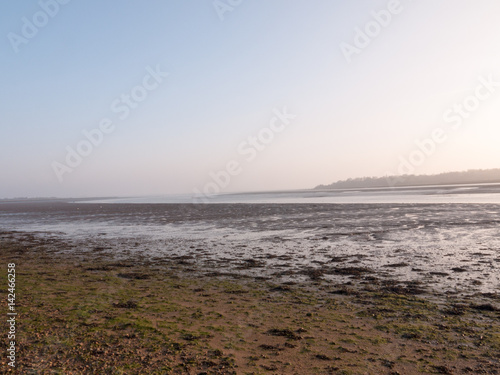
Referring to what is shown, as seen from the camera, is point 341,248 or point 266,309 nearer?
point 266,309

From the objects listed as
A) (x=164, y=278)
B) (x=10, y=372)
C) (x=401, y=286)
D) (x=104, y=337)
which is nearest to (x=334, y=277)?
(x=401, y=286)

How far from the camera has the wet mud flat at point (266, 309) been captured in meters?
6.22

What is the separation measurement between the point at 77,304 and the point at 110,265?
6.47 meters

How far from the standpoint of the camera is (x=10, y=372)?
18.2 feet

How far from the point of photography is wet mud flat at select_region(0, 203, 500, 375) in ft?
20.4

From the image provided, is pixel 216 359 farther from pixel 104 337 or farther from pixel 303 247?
pixel 303 247

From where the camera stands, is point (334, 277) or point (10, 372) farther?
point (334, 277)

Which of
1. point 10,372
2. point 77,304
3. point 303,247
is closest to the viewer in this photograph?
point 10,372

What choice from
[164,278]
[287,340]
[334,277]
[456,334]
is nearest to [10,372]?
[287,340]

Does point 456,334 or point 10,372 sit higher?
point 10,372

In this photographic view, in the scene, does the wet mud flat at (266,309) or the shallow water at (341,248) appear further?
the shallow water at (341,248)

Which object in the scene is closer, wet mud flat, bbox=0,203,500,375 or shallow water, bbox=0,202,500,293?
wet mud flat, bbox=0,203,500,375

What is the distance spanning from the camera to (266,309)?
9242 mm

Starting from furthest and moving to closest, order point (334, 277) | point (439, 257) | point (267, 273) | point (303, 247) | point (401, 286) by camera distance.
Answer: point (303, 247), point (439, 257), point (267, 273), point (334, 277), point (401, 286)
